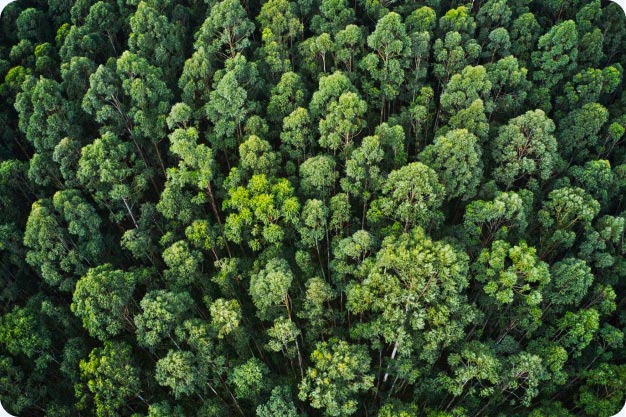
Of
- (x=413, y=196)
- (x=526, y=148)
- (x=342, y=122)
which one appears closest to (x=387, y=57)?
(x=342, y=122)

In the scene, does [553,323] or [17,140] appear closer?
[553,323]

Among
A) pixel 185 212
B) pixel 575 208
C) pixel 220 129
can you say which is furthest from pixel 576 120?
pixel 185 212

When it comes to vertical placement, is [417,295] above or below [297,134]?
below

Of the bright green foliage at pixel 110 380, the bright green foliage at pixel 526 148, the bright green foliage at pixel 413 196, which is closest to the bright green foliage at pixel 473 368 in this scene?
the bright green foliage at pixel 413 196

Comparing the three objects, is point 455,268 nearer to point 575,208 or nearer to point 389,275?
point 389,275

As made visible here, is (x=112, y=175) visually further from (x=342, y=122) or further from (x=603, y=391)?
(x=603, y=391)
